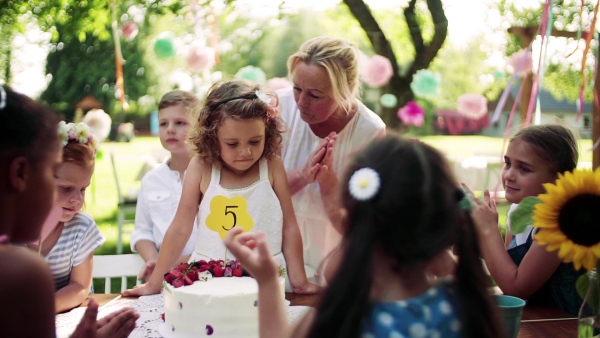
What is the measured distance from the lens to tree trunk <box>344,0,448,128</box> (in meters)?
6.24

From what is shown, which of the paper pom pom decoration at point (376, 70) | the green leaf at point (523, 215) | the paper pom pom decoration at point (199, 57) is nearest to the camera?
the green leaf at point (523, 215)

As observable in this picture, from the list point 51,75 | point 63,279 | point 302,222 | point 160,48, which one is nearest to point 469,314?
point 63,279

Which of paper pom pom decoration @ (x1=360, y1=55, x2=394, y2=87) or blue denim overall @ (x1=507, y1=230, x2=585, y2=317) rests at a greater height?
paper pom pom decoration @ (x1=360, y1=55, x2=394, y2=87)

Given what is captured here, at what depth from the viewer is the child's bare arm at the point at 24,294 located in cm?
96

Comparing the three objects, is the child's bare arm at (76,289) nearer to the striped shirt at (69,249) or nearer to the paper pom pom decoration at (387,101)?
the striped shirt at (69,249)

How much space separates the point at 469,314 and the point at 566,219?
0.35 metres

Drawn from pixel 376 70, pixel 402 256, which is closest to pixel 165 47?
pixel 376 70

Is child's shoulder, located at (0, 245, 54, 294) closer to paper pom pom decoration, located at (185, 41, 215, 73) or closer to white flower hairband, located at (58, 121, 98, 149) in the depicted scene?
white flower hairband, located at (58, 121, 98, 149)

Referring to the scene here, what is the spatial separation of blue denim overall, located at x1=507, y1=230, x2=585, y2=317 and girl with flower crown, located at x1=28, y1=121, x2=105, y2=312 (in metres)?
1.42

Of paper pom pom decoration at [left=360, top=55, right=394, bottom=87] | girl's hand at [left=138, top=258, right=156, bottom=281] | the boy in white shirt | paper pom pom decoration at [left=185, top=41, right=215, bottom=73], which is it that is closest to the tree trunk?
paper pom pom decoration at [left=360, top=55, right=394, bottom=87]

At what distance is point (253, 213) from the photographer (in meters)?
2.26

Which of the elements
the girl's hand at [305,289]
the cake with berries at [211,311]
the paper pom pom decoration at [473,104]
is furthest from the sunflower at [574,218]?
the paper pom pom decoration at [473,104]

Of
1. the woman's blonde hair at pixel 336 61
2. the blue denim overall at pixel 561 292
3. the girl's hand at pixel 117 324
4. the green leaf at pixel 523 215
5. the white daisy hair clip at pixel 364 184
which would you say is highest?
the woman's blonde hair at pixel 336 61

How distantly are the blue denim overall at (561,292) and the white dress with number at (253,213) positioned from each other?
0.84 m
